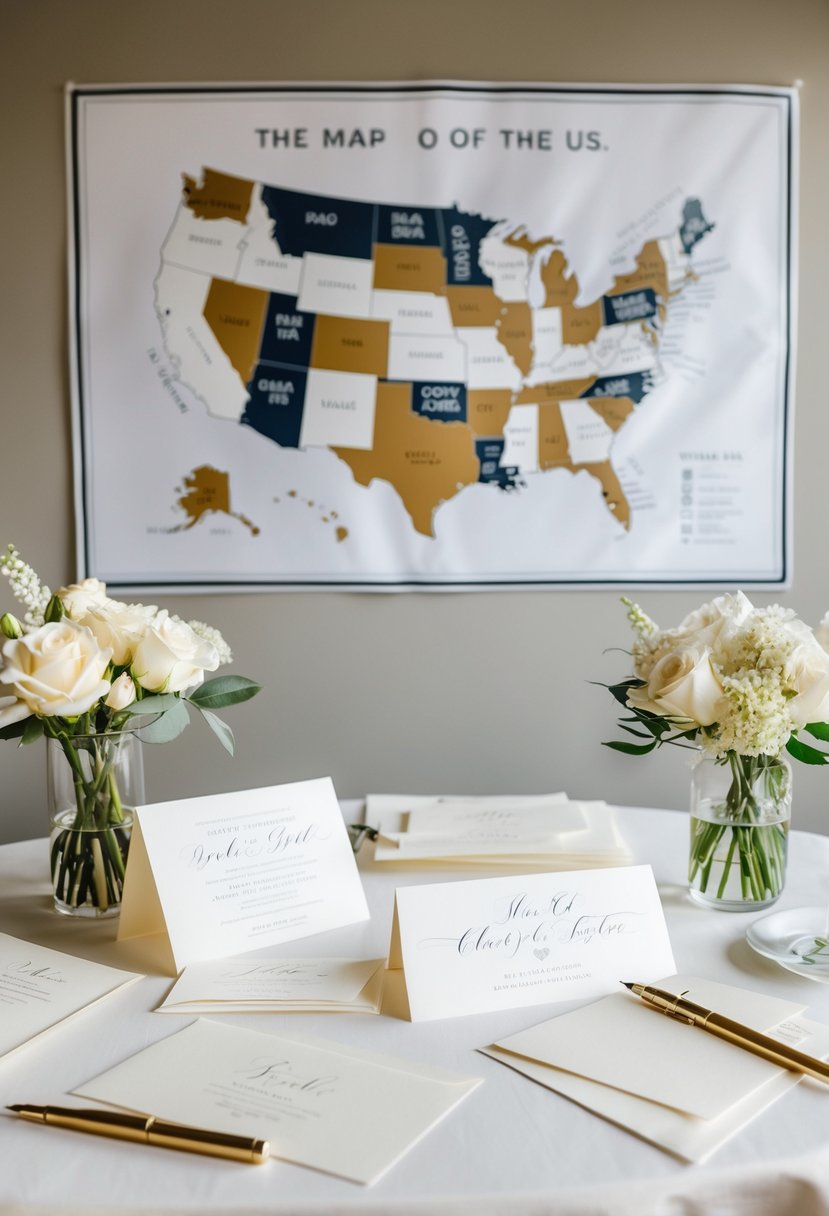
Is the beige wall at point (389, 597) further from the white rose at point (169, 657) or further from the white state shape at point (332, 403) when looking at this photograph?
the white rose at point (169, 657)

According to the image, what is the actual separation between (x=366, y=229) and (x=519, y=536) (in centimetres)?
72

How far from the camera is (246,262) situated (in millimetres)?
2068

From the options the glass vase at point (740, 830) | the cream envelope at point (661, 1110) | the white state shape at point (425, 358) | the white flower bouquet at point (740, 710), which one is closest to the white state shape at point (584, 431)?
the white state shape at point (425, 358)

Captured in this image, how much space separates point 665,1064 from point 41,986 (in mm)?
594

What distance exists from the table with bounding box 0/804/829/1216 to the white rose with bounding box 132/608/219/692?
0.34m

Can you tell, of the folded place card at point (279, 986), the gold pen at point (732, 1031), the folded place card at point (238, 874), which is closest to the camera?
the gold pen at point (732, 1031)

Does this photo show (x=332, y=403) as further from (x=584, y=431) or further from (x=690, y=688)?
(x=690, y=688)

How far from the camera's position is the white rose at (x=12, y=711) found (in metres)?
1.03

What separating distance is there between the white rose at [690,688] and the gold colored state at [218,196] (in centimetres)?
144

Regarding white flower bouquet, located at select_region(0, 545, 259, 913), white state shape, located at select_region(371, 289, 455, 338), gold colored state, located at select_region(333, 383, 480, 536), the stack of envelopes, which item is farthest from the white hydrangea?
white state shape, located at select_region(371, 289, 455, 338)

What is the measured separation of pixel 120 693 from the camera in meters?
1.07

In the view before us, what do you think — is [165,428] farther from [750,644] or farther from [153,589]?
[750,644]

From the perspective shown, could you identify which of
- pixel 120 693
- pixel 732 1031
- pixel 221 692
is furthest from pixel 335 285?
pixel 732 1031

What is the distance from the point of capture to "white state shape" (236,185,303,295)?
2061 millimetres
